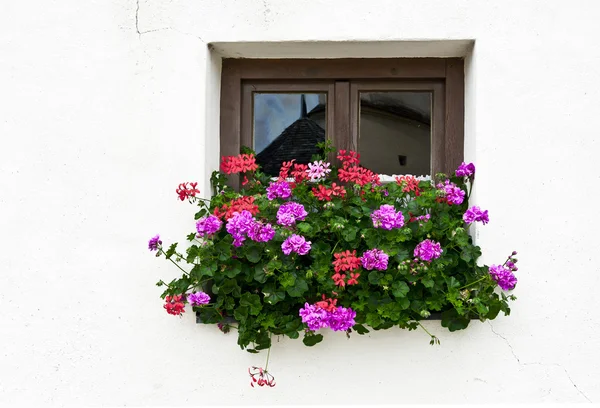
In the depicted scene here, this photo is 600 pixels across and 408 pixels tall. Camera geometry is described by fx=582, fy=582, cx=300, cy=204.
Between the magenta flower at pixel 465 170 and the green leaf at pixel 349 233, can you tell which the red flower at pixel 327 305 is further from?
the magenta flower at pixel 465 170

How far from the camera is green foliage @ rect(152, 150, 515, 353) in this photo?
6.84 ft

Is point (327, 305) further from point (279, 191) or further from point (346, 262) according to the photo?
point (279, 191)

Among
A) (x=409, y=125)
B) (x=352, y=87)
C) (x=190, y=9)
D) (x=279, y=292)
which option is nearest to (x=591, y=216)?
(x=409, y=125)

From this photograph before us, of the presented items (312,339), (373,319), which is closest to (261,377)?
(312,339)

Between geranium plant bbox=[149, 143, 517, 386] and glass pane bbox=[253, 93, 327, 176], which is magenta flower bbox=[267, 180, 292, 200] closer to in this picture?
geranium plant bbox=[149, 143, 517, 386]

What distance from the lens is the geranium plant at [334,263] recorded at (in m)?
2.06

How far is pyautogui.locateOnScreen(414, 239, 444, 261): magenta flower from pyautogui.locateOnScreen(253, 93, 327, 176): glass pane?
698mm

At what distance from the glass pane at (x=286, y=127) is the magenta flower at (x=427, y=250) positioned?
2.29 feet

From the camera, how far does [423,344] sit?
227cm

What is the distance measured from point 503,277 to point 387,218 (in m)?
0.47

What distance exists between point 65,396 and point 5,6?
1614mm

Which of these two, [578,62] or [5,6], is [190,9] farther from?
[578,62]

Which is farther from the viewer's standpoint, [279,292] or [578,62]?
[578,62]

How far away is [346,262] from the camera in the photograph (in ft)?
6.70
